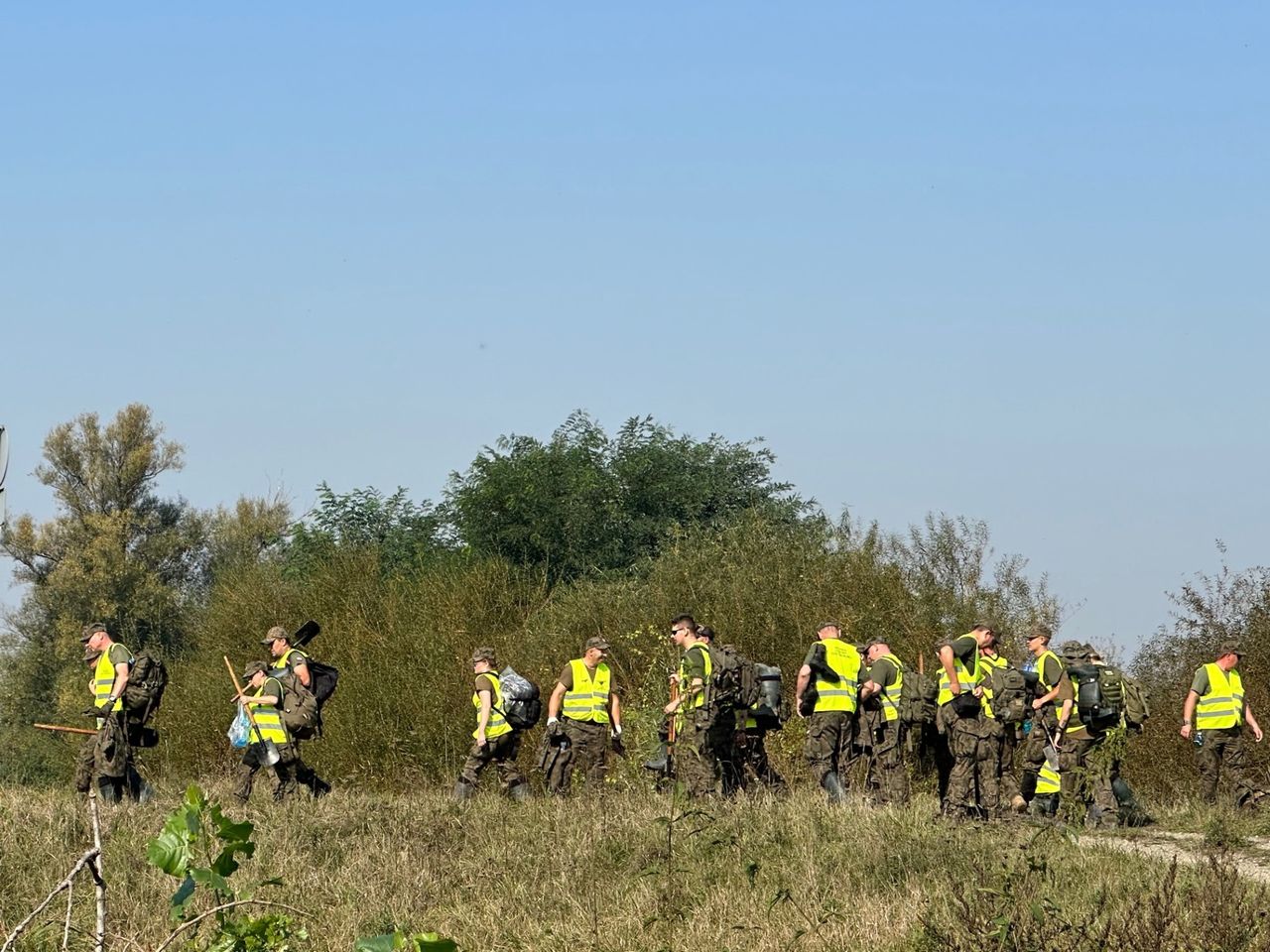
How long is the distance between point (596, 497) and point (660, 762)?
20762 millimetres

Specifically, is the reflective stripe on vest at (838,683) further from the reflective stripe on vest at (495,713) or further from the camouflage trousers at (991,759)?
the reflective stripe on vest at (495,713)

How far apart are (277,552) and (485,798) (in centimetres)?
2766

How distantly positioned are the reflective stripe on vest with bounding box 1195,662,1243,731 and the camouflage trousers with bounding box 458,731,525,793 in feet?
22.0

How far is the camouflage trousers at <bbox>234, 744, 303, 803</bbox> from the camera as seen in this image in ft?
54.1

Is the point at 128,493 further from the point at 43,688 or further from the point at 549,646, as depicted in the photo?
the point at 549,646

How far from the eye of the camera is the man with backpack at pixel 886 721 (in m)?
15.8

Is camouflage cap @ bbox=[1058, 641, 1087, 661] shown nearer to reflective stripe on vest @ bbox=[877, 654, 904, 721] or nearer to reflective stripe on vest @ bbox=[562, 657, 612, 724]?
reflective stripe on vest @ bbox=[877, 654, 904, 721]

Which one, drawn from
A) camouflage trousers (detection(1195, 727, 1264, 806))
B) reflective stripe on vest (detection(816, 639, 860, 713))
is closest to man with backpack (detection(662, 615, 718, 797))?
reflective stripe on vest (detection(816, 639, 860, 713))

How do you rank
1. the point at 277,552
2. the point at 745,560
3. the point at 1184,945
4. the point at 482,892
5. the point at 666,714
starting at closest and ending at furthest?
the point at 1184,945
the point at 482,892
the point at 666,714
the point at 745,560
the point at 277,552

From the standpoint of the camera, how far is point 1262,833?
14.7m

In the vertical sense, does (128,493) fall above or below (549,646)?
above

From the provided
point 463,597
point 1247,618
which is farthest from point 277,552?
point 1247,618

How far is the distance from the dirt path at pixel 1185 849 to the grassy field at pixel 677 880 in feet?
0.61

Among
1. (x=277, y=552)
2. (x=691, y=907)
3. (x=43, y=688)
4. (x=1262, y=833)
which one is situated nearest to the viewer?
(x=691, y=907)
